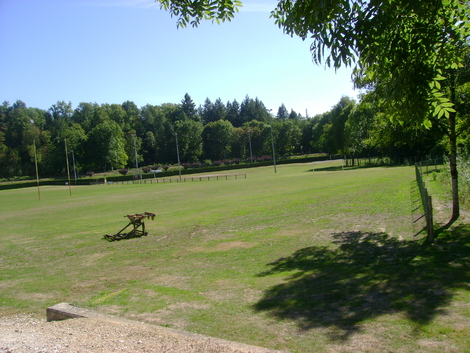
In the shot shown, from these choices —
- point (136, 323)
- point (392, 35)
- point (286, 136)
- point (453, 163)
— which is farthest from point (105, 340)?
point (286, 136)

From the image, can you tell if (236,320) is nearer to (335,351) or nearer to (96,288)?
(335,351)

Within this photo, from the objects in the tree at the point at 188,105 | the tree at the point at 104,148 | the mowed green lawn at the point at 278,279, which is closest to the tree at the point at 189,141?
the tree at the point at 104,148

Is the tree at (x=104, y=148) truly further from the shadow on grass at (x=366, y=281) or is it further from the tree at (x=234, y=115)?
the shadow on grass at (x=366, y=281)

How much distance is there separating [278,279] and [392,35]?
229 inches

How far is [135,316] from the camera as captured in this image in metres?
6.66

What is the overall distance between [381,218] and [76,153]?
11682cm

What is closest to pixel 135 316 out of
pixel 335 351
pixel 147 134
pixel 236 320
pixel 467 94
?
pixel 236 320

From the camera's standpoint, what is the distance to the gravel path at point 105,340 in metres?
4.62

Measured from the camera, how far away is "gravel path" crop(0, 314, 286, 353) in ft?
15.2

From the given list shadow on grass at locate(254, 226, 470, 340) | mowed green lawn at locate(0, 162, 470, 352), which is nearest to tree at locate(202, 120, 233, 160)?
mowed green lawn at locate(0, 162, 470, 352)

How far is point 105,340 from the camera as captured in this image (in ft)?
16.3

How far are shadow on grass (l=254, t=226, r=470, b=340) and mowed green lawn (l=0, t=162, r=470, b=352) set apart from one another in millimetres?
24

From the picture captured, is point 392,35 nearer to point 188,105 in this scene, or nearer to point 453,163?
point 453,163

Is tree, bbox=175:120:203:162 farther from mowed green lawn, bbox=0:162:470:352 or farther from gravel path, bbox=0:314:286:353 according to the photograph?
gravel path, bbox=0:314:286:353
